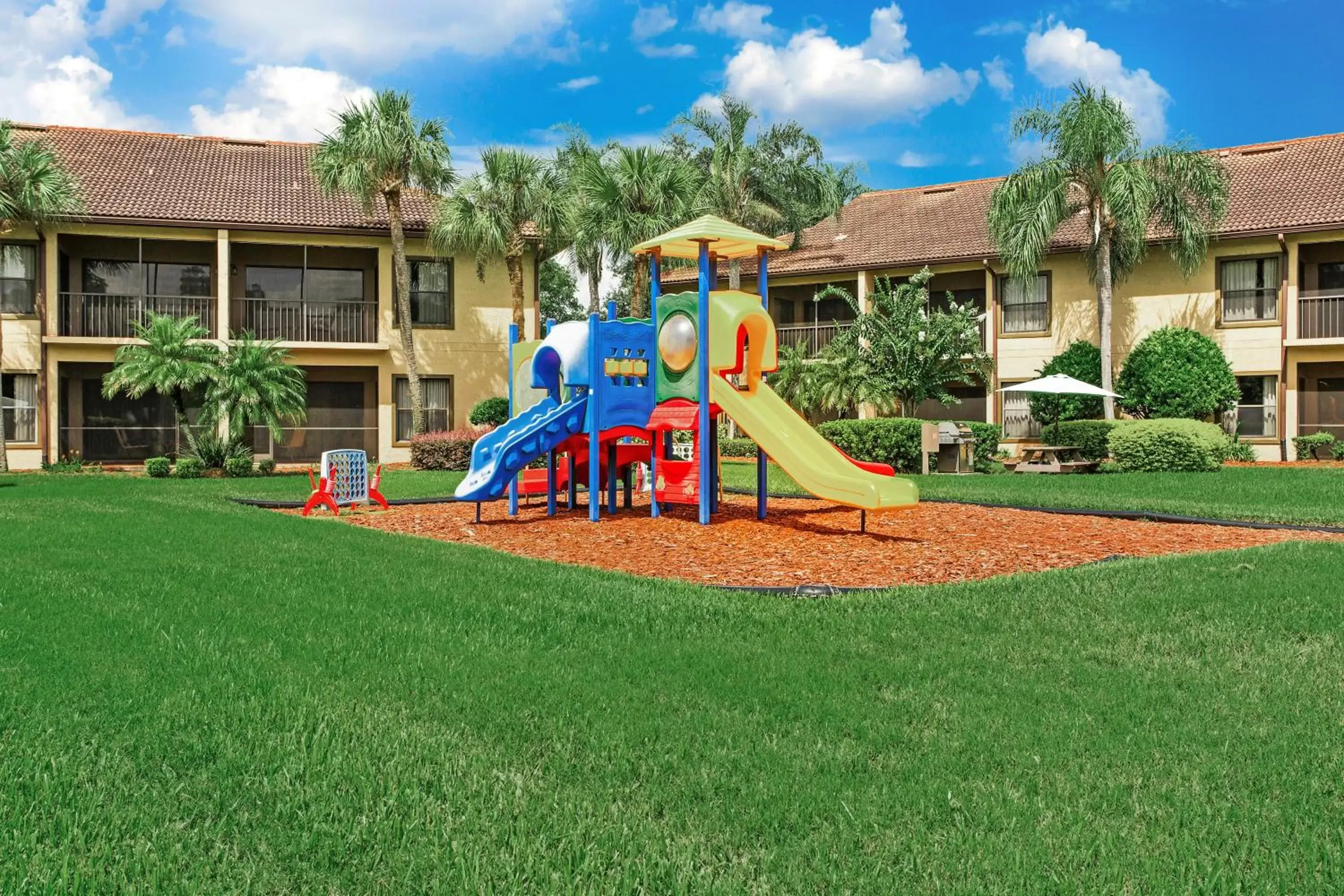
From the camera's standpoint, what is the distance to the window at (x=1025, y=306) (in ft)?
102

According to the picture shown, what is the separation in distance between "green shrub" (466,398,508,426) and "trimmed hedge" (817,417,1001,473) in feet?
29.2

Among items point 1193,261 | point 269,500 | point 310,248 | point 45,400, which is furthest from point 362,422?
point 1193,261

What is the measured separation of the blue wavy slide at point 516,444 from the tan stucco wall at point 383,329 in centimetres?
1576

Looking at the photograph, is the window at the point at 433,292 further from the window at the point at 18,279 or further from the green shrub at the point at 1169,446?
the green shrub at the point at 1169,446

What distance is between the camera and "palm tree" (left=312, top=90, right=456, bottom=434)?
2720cm

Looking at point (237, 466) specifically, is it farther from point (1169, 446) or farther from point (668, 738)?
point (668, 738)

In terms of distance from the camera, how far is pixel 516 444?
43.2ft

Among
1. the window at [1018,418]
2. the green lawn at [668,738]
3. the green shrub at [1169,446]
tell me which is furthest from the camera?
the window at [1018,418]

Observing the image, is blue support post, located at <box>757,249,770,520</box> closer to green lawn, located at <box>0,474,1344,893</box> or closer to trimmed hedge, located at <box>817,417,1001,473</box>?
green lawn, located at <box>0,474,1344,893</box>

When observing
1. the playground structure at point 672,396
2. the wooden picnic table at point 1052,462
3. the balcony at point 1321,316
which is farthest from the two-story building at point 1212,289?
Result: the playground structure at point 672,396

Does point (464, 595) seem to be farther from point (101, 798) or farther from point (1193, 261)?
point (1193, 261)

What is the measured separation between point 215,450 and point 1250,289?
87.4ft

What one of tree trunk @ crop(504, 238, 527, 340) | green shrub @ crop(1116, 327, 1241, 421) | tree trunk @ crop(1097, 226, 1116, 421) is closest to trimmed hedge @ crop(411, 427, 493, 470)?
tree trunk @ crop(504, 238, 527, 340)

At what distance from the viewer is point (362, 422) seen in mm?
31141
